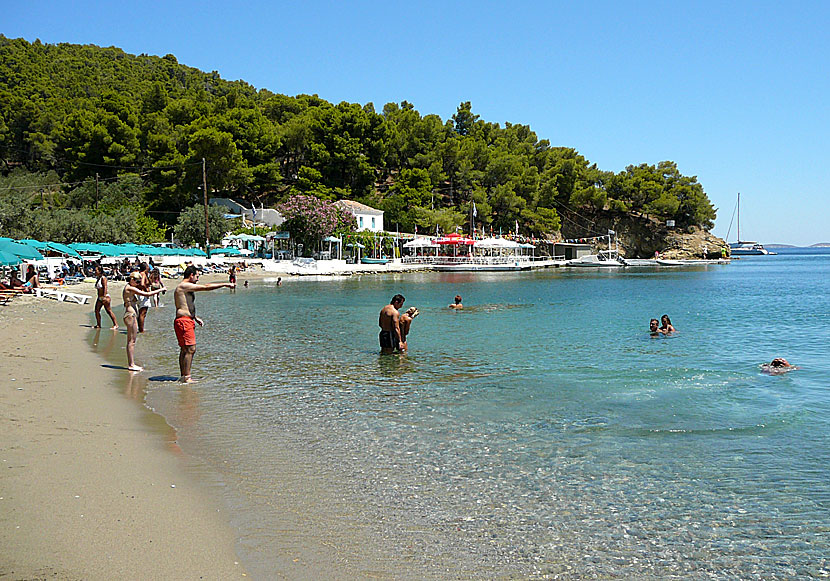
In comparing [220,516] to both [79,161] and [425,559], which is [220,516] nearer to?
[425,559]

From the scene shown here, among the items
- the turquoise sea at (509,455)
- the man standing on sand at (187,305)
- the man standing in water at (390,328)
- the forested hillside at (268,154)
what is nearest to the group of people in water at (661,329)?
the turquoise sea at (509,455)

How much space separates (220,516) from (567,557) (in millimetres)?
2743

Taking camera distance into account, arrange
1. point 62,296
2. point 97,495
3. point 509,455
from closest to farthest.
→ point 97,495, point 509,455, point 62,296

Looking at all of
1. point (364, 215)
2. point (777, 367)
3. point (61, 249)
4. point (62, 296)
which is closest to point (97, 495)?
point (777, 367)

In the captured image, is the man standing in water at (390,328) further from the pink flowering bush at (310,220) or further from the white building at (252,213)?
the white building at (252,213)

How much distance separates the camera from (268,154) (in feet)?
270

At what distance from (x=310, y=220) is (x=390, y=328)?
4975 cm

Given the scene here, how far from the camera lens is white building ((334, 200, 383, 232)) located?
72.3 metres

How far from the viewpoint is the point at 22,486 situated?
5.94 meters

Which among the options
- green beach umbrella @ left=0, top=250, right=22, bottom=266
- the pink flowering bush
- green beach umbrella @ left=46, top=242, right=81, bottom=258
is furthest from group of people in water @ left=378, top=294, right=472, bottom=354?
the pink flowering bush

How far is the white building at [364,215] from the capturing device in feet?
237

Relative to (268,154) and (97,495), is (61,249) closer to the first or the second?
(97,495)

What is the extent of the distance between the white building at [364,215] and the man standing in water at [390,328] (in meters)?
54.8

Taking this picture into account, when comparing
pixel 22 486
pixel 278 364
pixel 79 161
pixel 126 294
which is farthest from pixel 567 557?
pixel 79 161
